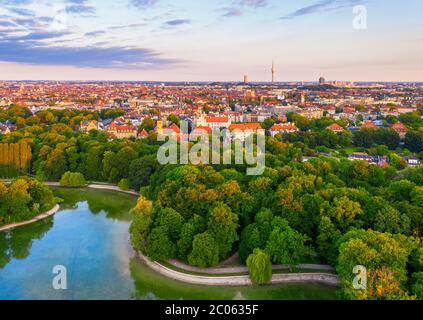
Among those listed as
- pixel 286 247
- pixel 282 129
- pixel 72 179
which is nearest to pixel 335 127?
pixel 282 129

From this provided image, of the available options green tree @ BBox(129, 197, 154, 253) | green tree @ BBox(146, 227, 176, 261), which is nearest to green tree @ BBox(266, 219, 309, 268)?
green tree @ BBox(146, 227, 176, 261)

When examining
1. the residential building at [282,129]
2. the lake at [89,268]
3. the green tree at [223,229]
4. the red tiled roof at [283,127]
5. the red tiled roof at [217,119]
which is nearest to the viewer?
the lake at [89,268]

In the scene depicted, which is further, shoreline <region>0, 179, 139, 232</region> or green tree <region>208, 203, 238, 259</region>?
shoreline <region>0, 179, 139, 232</region>

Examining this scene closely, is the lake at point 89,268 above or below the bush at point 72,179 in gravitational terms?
below

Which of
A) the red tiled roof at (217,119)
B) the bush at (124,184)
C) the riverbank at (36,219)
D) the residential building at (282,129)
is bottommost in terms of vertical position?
the riverbank at (36,219)

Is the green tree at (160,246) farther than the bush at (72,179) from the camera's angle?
No

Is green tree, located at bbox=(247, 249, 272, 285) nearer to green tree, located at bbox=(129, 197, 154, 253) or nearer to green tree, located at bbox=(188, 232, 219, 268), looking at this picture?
green tree, located at bbox=(188, 232, 219, 268)

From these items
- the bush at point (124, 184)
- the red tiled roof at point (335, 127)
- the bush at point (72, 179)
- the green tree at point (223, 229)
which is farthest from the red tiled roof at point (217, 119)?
the green tree at point (223, 229)

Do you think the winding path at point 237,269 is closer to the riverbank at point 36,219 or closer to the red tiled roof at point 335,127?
the riverbank at point 36,219

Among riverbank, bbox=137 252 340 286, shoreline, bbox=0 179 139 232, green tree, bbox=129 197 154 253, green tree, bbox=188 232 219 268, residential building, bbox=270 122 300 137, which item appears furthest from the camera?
residential building, bbox=270 122 300 137
